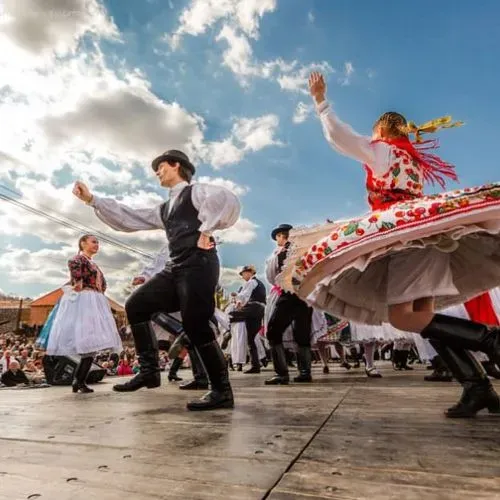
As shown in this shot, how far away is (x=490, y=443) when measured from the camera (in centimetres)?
131

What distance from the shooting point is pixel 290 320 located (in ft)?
15.2

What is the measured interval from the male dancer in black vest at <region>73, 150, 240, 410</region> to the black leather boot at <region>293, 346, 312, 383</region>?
86.3 inches

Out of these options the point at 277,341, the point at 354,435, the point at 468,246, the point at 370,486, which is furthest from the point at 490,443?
the point at 277,341

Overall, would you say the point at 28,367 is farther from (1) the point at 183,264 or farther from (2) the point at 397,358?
(1) the point at 183,264

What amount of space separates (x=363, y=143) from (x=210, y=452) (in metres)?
1.72

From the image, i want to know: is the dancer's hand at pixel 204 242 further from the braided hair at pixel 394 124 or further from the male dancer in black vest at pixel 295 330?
the male dancer in black vest at pixel 295 330

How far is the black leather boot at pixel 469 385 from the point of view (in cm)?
180

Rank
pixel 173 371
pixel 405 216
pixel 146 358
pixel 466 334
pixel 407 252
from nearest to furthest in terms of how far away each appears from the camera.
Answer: pixel 405 216
pixel 466 334
pixel 407 252
pixel 146 358
pixel 173 371

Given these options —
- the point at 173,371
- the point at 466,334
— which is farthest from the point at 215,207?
the point at 173,371

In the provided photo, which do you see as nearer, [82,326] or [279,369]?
[279,369]

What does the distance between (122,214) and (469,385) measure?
2.45 m

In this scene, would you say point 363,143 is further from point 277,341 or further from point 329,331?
point 329,331

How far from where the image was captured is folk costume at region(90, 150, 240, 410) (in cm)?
245

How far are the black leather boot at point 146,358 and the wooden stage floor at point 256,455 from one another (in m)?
0.52
